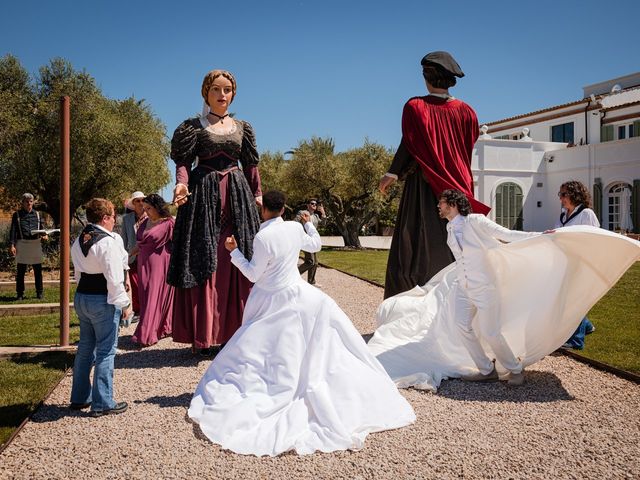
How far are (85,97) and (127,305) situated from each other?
16.5 metres

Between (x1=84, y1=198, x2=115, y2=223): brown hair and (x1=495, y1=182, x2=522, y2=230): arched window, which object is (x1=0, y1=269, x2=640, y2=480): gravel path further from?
(x1=495, y1=182, x2=522, y2=230): arched window

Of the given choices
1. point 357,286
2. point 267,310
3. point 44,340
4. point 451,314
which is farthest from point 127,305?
point 357,286

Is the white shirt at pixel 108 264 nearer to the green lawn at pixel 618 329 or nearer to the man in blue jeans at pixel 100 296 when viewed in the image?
the man in blue jeans at pixel 100 296

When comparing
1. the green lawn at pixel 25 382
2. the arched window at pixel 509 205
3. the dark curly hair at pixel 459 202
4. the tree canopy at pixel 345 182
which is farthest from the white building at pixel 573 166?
the green lawn at pixel 25 382

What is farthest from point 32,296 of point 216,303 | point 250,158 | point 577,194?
point 577,194

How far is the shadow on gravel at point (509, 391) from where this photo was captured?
438cm

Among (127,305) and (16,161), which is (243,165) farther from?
(16,161)

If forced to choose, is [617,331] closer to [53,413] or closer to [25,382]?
[53,413]

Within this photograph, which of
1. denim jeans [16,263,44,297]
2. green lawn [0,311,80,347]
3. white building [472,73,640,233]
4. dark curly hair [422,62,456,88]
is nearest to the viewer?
dark curly hair [422,62,456,88]

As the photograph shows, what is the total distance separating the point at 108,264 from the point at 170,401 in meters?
1.26

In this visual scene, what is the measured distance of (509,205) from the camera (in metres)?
30.7

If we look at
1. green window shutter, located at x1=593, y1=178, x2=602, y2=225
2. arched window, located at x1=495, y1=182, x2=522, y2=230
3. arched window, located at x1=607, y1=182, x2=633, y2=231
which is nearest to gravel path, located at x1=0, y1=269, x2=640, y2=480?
arched window, located at x1=607, y1=182, x2=633, y2=231

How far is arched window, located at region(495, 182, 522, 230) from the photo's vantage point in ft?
99.7

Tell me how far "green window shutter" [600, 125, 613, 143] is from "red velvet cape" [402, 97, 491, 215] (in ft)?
97.4
